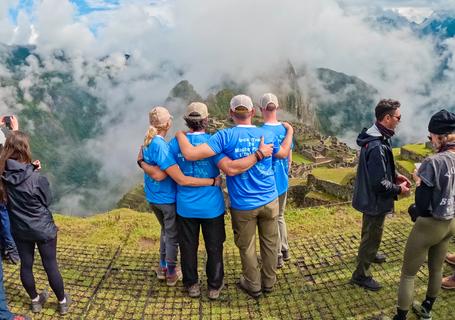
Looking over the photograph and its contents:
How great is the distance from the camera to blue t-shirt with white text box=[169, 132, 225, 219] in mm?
5797

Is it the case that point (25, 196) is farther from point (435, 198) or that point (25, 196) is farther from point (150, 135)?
point (435, 198)

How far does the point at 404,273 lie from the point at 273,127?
2743mm

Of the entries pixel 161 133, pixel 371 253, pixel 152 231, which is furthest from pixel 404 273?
pixel 152 231

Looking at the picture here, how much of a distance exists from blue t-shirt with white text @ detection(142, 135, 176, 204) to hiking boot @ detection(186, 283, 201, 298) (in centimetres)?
147

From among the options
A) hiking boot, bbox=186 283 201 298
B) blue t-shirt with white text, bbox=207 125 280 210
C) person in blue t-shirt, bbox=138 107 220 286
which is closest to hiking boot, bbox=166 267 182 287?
person in blue t-shirt, bbox=138 107 220 286

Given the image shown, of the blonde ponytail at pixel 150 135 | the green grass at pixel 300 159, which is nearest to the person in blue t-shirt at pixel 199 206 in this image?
the blonde ponytail at pixel 150 135

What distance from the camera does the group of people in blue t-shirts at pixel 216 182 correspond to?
559 centimetres

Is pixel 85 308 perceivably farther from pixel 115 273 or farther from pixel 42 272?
pixel 42 272

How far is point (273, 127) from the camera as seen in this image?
6.23 metres

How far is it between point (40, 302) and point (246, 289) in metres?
3.20

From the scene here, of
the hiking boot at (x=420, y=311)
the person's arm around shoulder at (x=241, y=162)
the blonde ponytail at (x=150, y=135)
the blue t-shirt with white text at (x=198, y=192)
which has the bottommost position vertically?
the hiking boot at (x=420, y=311)

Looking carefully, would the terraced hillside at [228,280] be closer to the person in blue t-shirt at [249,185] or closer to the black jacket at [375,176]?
the person in blue t-shirt at [249,185]

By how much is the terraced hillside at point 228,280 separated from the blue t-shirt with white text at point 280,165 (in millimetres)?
1633

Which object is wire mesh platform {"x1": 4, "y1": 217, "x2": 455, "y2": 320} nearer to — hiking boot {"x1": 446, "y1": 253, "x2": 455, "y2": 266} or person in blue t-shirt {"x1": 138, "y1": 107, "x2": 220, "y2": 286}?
hiking boot {"x1": 446, "y1": 253, "x2": 455, "y2": 266}
